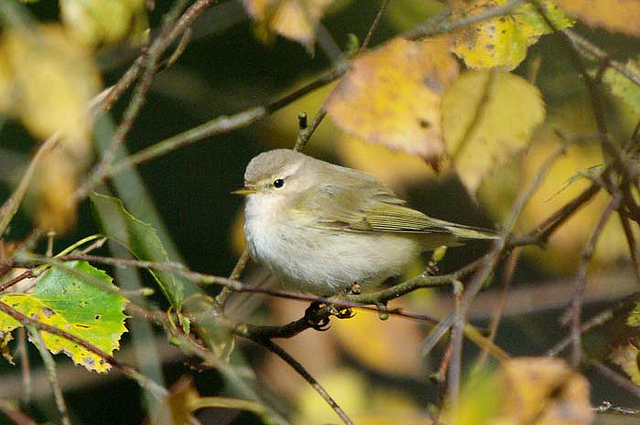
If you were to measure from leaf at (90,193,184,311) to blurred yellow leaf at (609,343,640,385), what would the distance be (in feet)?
3.11

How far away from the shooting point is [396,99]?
161cm

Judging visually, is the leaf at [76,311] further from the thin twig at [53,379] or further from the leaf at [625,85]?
the leaf at [625,85]

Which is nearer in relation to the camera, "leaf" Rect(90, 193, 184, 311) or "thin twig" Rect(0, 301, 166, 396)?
"thin twig" Rect(0, 301, 166, 396)

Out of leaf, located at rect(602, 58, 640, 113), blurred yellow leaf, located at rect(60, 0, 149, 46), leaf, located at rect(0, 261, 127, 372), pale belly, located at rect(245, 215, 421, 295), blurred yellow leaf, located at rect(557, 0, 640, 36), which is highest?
blurred yellow leaf, located at rect(60, 0, 149, 46)

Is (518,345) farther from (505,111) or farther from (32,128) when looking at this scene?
(32,128)

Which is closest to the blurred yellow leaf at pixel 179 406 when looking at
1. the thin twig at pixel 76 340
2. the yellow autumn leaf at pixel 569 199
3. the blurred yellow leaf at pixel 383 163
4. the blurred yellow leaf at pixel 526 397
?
the thin twig at pixel 76 340

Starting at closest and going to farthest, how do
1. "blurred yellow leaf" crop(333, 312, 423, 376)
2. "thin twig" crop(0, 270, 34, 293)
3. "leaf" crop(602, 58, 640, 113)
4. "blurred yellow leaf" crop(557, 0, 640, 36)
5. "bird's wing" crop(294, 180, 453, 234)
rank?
1. "blurred yellow leaf" crop(557, 0, 640, 36)
2. "thin twig" crop(0, 270, 34, 293)
3. "leaf" crop(602, 58, 640, 113)
4. "bird's wing" crop(294, 180, 453, 234)
5. "blurred yellow leaf" crop(333, 312, 423, 376)

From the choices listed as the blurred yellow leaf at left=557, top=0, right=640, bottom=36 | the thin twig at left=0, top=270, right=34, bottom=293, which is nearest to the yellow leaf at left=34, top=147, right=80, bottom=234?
the thin twig at left=0, top=270, right=34, bottom=293

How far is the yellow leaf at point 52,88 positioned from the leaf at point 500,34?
92cm

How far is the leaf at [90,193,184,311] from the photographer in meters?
1.80

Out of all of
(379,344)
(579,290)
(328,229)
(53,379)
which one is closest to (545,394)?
(579,290)

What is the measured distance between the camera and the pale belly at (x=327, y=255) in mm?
2670

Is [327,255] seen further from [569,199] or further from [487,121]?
[487,121]

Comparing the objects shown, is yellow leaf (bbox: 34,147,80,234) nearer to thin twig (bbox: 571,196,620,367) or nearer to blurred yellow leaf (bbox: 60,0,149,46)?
blurred yellow leaf (bbox: 60,0,149,46)
